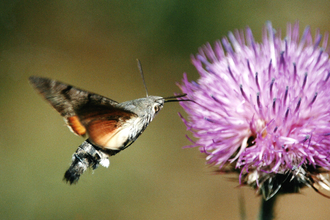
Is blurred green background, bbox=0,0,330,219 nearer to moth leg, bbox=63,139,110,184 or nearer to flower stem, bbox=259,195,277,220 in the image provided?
flower stem, bbox=259,195,277,220

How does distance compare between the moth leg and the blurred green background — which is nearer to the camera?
the moth leg

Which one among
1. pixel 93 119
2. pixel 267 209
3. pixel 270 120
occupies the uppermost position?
pixel 270 120

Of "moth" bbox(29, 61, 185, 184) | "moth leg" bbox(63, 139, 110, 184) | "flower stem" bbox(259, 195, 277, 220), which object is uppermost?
"moth" bbox(29, 61, 185, 184)

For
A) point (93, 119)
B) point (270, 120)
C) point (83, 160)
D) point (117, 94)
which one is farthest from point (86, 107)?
point (117, 94)

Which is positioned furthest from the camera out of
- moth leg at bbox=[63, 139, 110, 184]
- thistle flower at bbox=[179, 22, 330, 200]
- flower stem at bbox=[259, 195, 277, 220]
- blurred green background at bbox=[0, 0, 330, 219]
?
blurred green background at bbox=[0, 0, 330, 219]

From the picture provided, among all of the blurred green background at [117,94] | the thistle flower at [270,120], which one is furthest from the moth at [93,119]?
the blurred green background at [117,94]

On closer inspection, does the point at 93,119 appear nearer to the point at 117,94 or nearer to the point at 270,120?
the point at 270,120

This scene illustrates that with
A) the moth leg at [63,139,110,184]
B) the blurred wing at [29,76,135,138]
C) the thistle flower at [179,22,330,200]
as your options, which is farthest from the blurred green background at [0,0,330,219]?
the blurred wing at [29,76,135,138]
